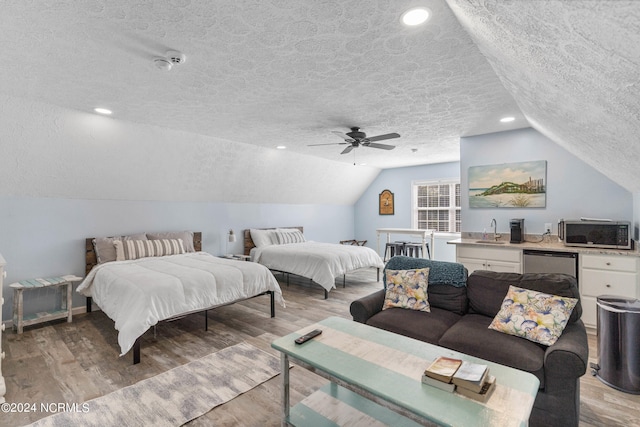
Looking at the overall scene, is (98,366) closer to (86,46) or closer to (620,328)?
(86,46)

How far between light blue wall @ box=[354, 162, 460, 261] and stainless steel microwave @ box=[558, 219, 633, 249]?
3454 mm

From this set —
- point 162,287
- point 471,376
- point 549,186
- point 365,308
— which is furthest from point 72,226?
point 549,186

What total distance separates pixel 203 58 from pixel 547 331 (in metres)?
3.16

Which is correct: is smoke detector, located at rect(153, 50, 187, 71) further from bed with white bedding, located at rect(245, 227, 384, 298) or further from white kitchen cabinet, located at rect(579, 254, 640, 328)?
white kitchen cabinet, located at rect(579, 254, 640, 328)

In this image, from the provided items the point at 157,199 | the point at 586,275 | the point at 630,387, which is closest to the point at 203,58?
the point at 157,199

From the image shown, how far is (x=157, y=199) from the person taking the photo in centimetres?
520

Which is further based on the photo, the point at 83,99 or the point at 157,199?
the point at 157,199

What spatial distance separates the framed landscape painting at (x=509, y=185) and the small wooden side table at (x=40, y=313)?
18.7 ft

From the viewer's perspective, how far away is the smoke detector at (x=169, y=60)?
7.37 ft

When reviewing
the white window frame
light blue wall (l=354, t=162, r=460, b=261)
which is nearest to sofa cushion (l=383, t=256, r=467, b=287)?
light blue wall (l=354, t=162, r=460, b=261)

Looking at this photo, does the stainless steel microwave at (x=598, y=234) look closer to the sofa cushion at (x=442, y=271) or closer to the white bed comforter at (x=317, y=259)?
the sofa cushion at (x=442, y=271)

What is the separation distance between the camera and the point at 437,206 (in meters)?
7.69

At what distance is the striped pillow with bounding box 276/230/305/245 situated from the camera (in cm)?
663

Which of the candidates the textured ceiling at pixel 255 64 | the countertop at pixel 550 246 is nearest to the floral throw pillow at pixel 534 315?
the countertop at pixel 550 246
